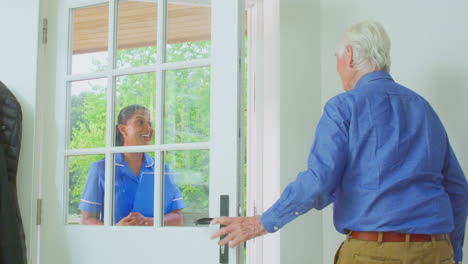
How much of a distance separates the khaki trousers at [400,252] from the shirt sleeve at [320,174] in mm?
193

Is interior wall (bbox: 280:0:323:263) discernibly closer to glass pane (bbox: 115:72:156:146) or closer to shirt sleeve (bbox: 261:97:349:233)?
glass pane (bbox: 115:72:156:146)

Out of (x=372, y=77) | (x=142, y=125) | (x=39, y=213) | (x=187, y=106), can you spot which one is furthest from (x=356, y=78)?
(x=39, y=213)

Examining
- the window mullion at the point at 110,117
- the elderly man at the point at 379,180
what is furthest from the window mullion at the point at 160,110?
the elderly man at the point at 379,180

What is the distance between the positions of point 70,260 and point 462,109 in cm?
163

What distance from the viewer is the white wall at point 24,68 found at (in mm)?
2137

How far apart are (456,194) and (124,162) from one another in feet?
4.09

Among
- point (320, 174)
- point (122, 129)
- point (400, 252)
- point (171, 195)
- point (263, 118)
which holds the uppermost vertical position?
point (263, 118)

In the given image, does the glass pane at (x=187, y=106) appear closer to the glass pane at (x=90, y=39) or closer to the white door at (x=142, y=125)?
the white door at (x=142, y=125)

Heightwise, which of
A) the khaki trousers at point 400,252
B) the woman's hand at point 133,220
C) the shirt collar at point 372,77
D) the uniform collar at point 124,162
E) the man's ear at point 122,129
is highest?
the shirt collar at point 372,77

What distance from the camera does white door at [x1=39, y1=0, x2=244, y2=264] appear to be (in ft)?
6.09

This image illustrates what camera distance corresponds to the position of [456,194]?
171cm

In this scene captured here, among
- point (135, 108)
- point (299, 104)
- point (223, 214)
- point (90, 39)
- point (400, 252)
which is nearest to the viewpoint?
point (400, 252)

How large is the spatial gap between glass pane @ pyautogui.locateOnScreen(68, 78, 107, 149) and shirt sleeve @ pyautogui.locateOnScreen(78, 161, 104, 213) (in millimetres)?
100

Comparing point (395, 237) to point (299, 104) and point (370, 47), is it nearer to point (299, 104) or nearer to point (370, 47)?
point (370, 47)
